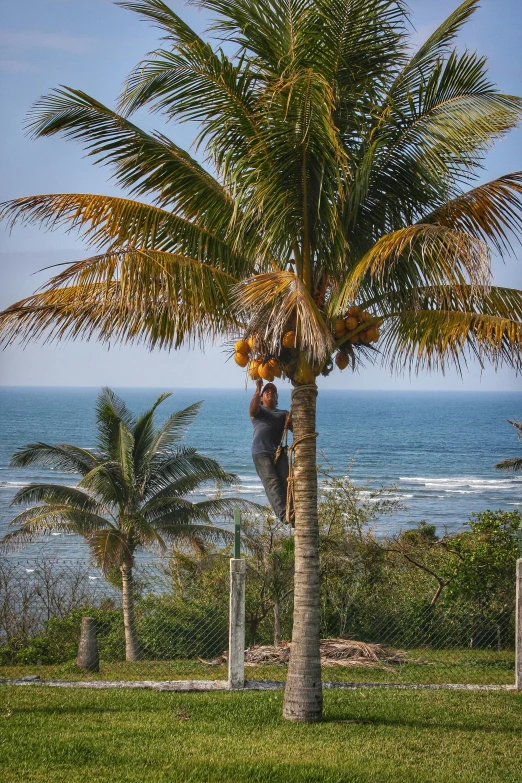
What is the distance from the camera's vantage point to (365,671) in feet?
34.8

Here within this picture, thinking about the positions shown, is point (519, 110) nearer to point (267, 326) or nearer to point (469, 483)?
point (267, 326)

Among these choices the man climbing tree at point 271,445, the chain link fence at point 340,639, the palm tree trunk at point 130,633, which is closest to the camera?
→ the man climbing tree at point 271,445

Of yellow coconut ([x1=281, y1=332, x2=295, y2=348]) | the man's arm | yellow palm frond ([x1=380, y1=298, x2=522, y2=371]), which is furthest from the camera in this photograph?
the man's arm

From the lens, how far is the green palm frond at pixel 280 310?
256 inches

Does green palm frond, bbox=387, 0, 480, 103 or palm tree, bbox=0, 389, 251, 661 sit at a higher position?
green palm frond, bbox=387, 0, 480, 103

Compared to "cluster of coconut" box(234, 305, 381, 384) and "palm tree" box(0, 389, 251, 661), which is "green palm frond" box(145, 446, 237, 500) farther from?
"cluster of coconut" box(234, 305, 381, 384)

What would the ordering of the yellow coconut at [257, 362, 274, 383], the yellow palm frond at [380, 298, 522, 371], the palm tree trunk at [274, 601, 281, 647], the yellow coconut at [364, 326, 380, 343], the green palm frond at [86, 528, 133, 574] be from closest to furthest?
the yellow palm frond at [380, 298, 522, 371] → the yellow coconut at [257, 362, 274, 383] → the yellow coconut at [364, 326, 380, 343] → the palm tree trunk at [274, 601, 281, 647] → the green palm frond at [86, 528, 133, 574]

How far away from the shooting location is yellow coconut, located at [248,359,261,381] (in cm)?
729

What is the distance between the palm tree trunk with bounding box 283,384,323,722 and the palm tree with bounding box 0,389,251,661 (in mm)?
10982

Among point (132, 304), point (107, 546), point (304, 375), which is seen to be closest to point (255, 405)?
point (304, 375)

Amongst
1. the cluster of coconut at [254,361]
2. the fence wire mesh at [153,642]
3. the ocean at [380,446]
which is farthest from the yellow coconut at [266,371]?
the ocean at [380,446]

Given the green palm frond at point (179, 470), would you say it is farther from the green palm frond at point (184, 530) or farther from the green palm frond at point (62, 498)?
the green palm frond at point (62, 498)

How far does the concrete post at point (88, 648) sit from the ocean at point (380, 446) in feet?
119

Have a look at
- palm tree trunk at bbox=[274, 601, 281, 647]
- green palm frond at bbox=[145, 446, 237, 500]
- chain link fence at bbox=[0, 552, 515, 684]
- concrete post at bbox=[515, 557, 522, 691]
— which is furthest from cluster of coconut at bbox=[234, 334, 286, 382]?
green palm frond at bbox=[145, 446, 237, 500]
